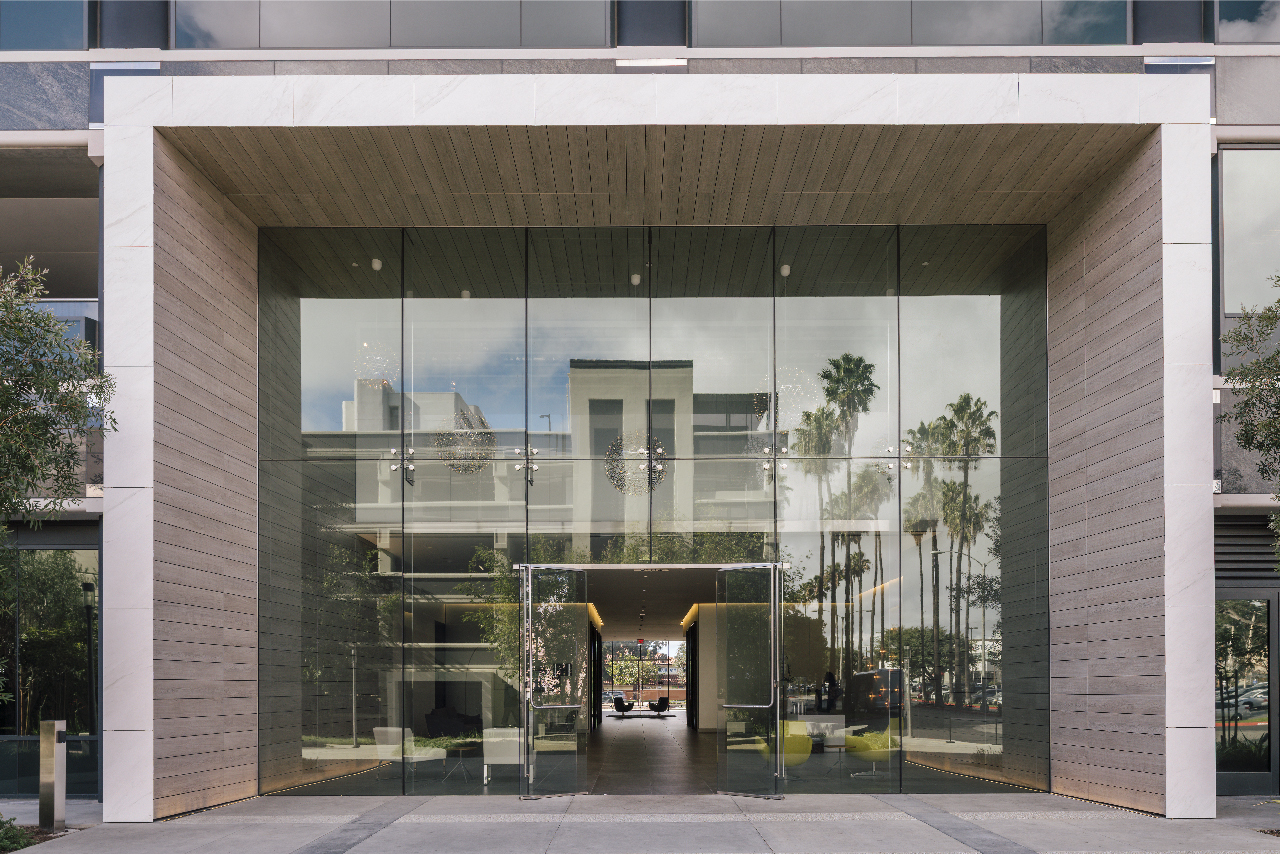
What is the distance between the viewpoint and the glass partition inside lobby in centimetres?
1154

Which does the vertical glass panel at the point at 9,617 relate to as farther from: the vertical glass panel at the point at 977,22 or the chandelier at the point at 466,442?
the vertical glass panel at the point at 977,22

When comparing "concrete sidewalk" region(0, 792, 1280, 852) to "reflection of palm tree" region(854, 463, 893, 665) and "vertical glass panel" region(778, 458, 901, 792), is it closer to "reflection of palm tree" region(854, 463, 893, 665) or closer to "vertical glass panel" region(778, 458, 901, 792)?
"vertical glass panel" region(778, 458, 901, 792)

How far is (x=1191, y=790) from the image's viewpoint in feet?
30.6

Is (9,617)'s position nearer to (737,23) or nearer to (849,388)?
(849,388)

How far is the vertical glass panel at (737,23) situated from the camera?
10945 mm

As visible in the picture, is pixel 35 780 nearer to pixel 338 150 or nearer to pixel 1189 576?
pixel 338 150

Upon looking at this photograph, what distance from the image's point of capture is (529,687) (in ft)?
38.0

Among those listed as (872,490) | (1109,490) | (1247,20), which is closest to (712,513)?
(872,490)

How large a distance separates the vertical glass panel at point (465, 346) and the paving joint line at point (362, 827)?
3608 mm

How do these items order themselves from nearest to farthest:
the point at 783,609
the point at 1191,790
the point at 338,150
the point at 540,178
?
the point at 1191,790
the point at 338,150
the point at 540,178
the point at 783,609

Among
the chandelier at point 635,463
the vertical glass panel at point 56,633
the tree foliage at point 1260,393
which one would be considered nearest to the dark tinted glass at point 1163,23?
the tree foliage at point 1260,393

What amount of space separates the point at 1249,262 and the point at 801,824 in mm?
7386

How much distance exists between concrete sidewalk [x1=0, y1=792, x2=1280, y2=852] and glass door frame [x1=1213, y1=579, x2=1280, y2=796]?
207 mm

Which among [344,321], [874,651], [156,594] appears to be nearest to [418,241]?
[344,321]
